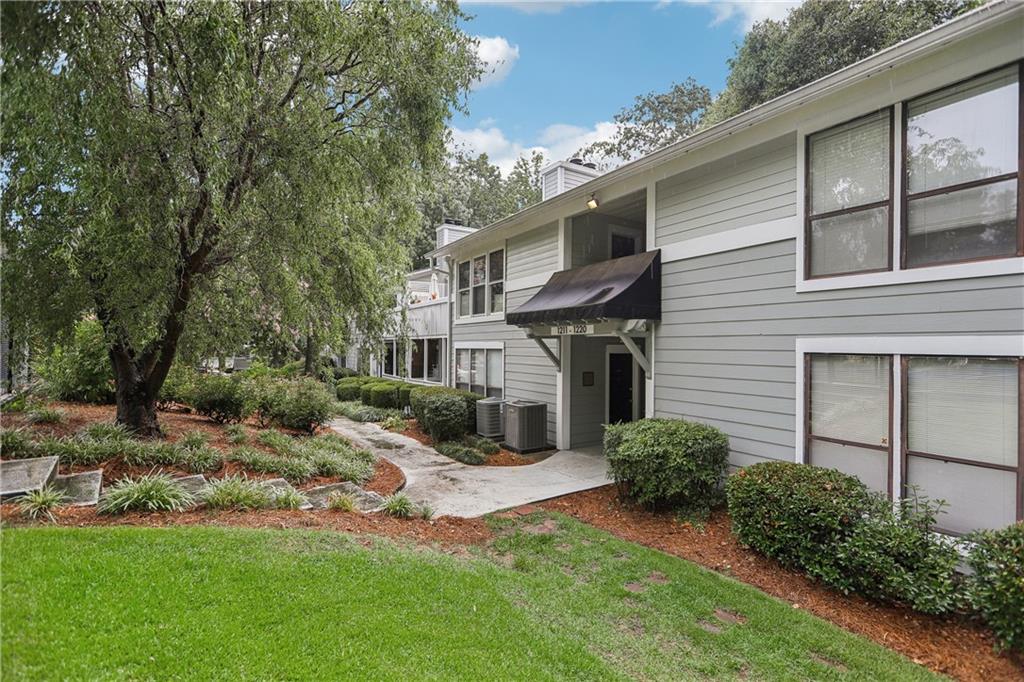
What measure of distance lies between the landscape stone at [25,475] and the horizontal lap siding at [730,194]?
26.1 feet

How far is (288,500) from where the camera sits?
17.2 ft

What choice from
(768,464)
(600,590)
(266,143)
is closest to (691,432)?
(768,464)

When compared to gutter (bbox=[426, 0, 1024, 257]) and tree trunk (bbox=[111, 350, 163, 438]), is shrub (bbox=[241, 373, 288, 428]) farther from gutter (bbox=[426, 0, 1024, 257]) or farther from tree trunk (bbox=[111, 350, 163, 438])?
gutter (bbox=[426, 0, 1024, 257])

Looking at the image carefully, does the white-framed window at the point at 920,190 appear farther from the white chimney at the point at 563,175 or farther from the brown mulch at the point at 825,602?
the white chimney at the point at 563,175

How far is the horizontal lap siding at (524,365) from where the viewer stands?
34.1 feet

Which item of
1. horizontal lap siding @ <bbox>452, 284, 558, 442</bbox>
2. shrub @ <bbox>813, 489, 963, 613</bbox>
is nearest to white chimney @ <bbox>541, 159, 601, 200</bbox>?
horizontal lap siding @ <bbox>452, 284, 558, 442</bbox>

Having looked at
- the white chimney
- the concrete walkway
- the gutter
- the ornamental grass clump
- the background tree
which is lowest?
the concrete walkway

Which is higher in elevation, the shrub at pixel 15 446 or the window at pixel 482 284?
the window at pixel 482 284

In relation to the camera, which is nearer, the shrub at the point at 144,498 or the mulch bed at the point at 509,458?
the shrub at the point at 144,498

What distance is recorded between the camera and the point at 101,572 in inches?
122

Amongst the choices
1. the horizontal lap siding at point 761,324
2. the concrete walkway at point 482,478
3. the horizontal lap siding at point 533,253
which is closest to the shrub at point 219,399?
the concrete walkway at point 482,478

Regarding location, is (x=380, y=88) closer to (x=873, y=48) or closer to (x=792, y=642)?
(x=792, y=642)

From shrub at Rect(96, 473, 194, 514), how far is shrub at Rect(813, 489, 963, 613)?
5.98m

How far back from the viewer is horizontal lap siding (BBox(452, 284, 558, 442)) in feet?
34.1
